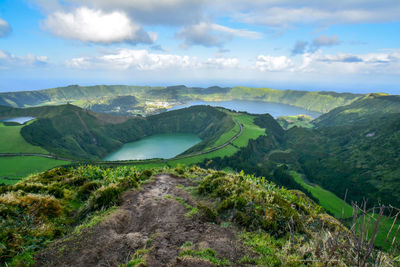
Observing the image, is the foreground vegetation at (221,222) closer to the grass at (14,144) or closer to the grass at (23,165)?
the grass at (23,165)

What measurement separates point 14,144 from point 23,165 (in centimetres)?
3201

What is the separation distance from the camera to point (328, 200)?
94438mm

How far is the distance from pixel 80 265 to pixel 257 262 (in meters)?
6.20

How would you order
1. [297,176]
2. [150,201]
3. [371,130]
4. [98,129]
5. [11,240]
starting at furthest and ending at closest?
[98,129], [371,130], [297,176], [150,201], [11,240]

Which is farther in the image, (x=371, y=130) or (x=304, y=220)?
(x=371, y=130)

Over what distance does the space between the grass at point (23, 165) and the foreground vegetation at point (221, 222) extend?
322 feet

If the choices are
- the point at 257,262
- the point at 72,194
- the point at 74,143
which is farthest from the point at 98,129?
the point at 257,262

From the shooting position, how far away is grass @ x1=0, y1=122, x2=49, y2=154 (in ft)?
362

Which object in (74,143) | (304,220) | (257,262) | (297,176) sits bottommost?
(297,176)

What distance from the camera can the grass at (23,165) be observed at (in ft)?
285

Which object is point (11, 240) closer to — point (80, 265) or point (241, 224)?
point (80, 265)

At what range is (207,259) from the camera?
6801mm

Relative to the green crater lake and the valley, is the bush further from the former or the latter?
the green crater lake

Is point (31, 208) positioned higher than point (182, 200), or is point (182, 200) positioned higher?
point (31, 208)
